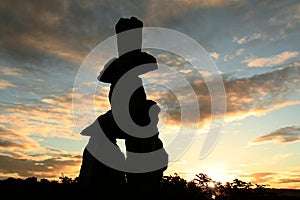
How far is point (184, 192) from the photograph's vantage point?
27.3 m

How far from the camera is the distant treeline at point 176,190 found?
17391 mm

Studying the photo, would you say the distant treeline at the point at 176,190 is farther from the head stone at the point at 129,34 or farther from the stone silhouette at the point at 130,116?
the head stone at the point at 129,34

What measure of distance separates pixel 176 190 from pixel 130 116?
14388 millimetres

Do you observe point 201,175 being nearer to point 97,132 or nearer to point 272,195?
point 272,195

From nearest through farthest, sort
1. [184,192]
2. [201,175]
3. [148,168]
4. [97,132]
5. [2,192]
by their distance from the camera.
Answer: [148,168] < [97,132] < [2,192] < [184,192] < [201,175]

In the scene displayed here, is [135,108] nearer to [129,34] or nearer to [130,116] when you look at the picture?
[130,116]

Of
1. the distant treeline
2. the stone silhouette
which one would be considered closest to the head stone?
the stone silhouette

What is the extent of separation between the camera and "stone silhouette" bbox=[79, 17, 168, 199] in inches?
581

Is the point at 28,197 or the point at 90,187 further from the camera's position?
the point at 28,197

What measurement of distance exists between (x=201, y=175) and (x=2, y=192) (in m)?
18.7

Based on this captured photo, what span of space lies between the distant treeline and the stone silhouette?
1085mm

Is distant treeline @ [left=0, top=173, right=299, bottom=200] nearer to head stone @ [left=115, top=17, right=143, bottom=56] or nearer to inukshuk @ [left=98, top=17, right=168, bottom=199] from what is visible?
inukshuk @ [left=98, top=17, right=168, bottom=199]

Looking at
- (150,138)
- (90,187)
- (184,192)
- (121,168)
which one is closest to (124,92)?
(150,138)

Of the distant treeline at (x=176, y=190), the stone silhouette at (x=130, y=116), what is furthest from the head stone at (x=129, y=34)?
the distant treeline at (x=176, y=190)
